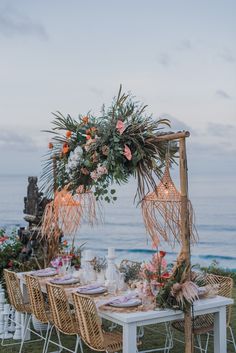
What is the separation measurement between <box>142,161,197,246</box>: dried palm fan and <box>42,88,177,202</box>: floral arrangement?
0.73 ft

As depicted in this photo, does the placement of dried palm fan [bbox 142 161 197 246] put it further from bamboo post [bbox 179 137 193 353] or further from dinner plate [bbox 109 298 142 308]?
dinner plate [bbox 109 298 142 308]

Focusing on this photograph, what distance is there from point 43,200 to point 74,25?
4125mm

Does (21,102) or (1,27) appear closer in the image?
(1,27)

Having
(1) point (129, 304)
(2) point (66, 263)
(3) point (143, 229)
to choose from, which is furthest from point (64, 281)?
(3) point (143, 229)

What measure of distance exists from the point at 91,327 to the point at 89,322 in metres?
0.04

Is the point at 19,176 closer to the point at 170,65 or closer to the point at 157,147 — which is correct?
the point at 170,65

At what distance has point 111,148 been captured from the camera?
501 cm

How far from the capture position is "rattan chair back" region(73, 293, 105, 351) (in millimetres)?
4387

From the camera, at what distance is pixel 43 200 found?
25.4 feet

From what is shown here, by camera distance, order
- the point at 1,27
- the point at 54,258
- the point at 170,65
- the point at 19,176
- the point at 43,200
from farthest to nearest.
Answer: the point at 19,176
the point at 170,65
the point at 1,27
the point at 43,200
the point at 54,258

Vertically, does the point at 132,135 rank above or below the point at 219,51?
below

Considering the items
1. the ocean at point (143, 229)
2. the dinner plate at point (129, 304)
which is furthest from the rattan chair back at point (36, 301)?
the ocean at point (143, 229)

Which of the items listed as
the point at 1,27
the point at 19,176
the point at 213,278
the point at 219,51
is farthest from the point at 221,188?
the point at 213,278

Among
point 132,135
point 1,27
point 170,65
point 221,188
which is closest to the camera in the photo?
point 132,135
